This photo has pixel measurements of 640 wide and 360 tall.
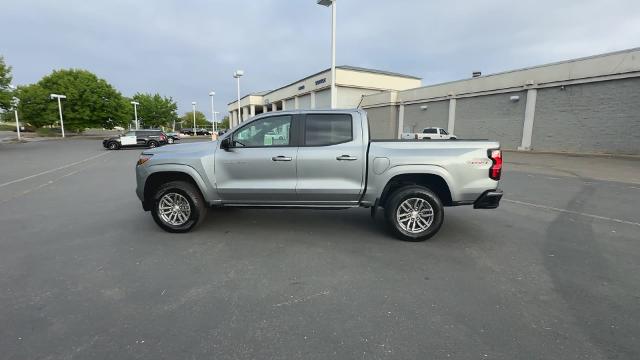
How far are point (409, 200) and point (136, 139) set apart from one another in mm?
27612

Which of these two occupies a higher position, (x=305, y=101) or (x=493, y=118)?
(x=305, y=101)

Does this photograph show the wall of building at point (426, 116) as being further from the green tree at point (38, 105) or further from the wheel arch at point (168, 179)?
the green tree at point (38, 105)

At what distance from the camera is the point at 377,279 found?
3.53 metres

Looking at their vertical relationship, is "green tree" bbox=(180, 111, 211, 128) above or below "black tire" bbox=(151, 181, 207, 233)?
above

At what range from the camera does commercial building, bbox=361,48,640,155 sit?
1712cm

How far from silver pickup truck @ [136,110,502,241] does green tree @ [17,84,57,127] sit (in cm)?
5106

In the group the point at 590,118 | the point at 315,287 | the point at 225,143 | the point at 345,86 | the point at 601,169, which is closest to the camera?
the point at 315,287

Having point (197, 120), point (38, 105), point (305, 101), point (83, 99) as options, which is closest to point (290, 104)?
point (305, 101)

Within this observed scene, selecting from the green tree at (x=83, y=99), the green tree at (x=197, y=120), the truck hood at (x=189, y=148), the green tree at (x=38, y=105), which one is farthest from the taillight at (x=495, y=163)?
the green tree at (x=197, y=120)

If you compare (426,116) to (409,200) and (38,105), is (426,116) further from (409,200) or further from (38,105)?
(38,105)

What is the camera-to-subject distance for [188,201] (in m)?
4.95

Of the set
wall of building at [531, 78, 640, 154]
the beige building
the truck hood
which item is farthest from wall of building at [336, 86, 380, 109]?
the truck hood

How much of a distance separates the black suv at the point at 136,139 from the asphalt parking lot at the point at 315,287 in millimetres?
21944

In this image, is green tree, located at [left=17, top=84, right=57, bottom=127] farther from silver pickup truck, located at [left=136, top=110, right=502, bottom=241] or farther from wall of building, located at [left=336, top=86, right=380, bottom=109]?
silver pickup truck, located at [left=136, top=110, right=502, bottom=241]
